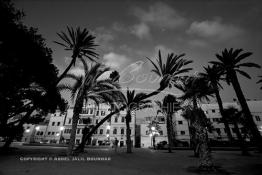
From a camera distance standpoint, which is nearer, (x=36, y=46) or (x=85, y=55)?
(x=36, y=46)

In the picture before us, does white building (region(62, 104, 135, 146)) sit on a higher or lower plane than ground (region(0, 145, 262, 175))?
higher

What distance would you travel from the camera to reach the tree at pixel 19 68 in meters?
12.0

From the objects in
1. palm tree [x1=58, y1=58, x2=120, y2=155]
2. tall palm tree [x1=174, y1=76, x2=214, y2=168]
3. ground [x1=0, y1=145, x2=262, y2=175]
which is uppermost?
palm tree [x1=58, y1=58, x2=120, y2=155]

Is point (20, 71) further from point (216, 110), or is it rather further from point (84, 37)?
point (216, 110)

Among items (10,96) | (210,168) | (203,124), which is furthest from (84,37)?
(210,168)

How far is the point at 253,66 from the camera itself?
1988cm

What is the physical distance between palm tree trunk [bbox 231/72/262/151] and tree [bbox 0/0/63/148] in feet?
75.4

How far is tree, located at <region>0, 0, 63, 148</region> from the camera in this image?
12047 mm

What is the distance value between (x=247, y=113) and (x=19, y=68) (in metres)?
24.9

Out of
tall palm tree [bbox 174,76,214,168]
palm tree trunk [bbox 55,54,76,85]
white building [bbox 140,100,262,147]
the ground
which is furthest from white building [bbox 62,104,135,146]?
tall palm tree [bbox 174,76,214,168]

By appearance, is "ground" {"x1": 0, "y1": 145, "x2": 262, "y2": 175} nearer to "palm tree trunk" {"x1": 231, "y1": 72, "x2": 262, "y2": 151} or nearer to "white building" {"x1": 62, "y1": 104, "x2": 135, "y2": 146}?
"palm tree trunk" {"x1": 231, "y1": 72, "x2": 262, "y2": 151}

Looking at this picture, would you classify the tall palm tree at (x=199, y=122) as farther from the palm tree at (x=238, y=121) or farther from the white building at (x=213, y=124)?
the white building at (x=213, y=124)

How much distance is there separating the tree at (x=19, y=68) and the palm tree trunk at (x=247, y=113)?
22976mm

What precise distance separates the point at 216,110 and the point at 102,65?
179 feet
